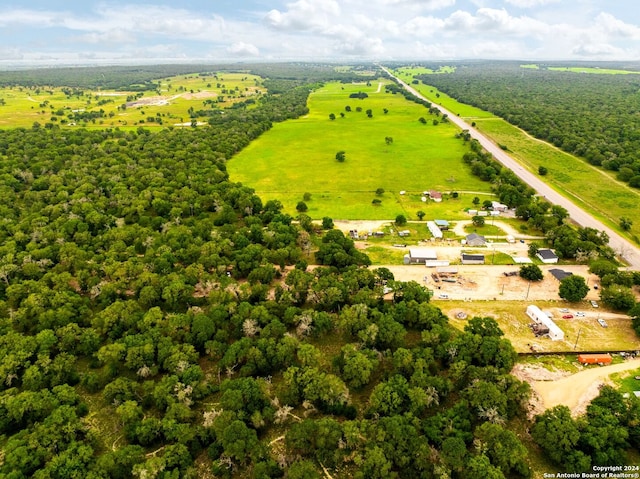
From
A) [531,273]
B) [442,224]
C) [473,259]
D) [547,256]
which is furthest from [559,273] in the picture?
[442,224]

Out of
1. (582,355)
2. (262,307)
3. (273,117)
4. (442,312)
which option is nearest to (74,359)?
(262,307)

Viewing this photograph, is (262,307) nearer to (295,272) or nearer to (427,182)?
(295,272)

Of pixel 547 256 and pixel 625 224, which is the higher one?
pixel 625 224

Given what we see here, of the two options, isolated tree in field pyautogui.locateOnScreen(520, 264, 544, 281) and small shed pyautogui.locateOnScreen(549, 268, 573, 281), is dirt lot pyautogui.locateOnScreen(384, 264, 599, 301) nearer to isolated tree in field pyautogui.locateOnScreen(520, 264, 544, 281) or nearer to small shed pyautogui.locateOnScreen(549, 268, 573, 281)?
small shed pyautogui.locateOnScreen(549, 268, 573, 281)

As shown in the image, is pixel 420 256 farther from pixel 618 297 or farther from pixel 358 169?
pixel 358 169

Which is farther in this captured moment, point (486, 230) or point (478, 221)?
point (478, 221)
